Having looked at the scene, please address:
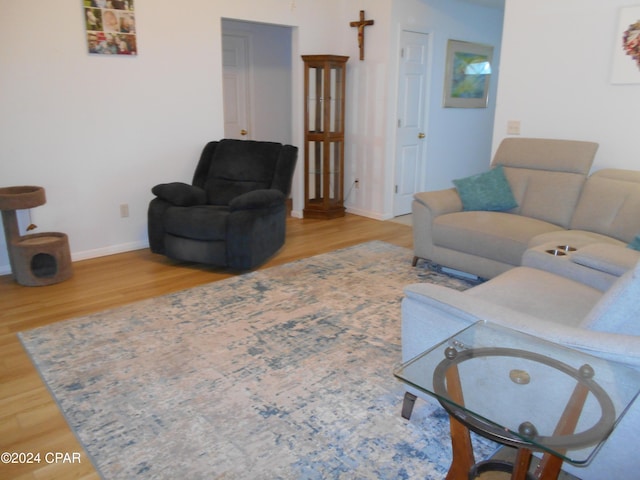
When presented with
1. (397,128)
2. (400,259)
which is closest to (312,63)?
(397,128)

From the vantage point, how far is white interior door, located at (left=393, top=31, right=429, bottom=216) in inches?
211

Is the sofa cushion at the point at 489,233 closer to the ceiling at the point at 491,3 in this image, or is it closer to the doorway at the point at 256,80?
the ceiling at the point at 491,3

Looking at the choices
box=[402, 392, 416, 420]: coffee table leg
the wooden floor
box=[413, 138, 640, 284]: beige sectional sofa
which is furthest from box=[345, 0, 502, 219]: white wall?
box=[402, 392, 416, 420]: coffee table leg

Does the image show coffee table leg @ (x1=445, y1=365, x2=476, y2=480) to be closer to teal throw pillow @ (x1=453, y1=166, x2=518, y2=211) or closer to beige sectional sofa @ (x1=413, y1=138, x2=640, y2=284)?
beige sectional sofa @ (x1=413, y1=138, x2=640, y2=284)

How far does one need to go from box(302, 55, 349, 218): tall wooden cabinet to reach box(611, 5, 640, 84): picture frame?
257 cm

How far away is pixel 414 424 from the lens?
2059 mm

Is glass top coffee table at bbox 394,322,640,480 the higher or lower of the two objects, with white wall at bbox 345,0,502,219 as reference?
lower

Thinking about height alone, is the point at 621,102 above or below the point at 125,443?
above

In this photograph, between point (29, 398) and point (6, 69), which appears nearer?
point (29, 398)

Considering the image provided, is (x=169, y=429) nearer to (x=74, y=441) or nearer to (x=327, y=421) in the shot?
(x=74, y=441)

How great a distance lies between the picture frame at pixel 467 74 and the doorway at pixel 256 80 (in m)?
1.98

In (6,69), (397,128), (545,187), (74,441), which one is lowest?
(74,441)

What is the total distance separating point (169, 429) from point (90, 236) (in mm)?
2618

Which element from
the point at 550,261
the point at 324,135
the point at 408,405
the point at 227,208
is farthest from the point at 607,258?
the point at 324,135
